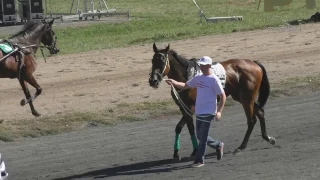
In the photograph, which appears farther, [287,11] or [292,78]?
[287,11]

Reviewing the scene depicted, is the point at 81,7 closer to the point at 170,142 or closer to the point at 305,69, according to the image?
the point at 305,69

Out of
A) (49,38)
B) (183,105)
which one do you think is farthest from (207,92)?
(49,38)

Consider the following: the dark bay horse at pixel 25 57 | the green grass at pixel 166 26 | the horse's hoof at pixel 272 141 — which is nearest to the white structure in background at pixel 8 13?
the green grass at pixel 166 26

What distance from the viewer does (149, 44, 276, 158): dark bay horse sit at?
12.9 metres

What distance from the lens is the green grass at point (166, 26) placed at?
1125 inches

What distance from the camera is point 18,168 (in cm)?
1330

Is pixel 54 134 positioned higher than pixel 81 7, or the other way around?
pixel 54 134

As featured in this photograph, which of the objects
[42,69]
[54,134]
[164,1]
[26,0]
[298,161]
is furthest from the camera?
[164,1]

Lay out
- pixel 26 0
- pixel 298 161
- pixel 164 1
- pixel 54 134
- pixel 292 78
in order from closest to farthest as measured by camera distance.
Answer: pixel 298 161 → pixel 54 134 → pixel 292 78 → pixel 26 0 → pixel 164 1

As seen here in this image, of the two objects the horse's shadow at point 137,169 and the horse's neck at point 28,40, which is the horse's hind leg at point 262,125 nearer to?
the horse's shadow at point 137,169

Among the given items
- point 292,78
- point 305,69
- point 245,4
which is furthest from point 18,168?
point 245,4

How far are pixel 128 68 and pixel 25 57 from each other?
Result: 5447mm

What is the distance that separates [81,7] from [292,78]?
2898 cm

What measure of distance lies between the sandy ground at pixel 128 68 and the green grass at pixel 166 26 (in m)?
1.24
